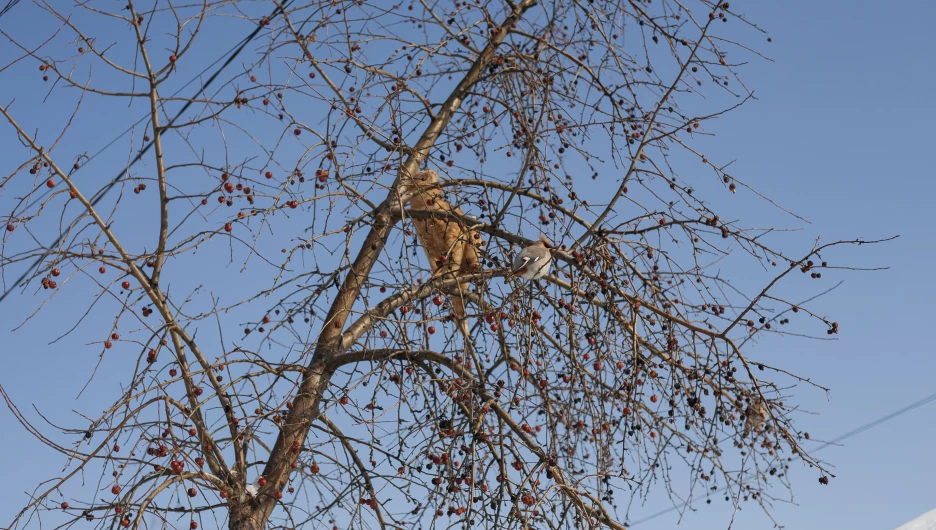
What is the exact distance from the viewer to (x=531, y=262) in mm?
4113

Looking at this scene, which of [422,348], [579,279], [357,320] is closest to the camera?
[579,279]

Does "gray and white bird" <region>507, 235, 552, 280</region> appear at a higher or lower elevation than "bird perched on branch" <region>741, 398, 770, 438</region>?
higher

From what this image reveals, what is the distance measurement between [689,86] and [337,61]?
184 cm

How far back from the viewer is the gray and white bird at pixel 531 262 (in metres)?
4.11

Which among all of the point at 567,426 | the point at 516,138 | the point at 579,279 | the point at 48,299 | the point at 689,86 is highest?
the point at 516,138

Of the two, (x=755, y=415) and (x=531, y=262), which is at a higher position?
(x=531, y=262)

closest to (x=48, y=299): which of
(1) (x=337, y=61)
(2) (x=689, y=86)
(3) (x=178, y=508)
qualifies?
(3) (x=178, y=508)

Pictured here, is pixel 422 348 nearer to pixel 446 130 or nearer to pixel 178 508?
pixel 178 508

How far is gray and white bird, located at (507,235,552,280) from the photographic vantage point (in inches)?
162

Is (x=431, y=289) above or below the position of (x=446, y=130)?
below

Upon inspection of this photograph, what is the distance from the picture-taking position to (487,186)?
4.73 m

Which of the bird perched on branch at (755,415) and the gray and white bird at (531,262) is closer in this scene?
the gray and white bird at (531,262)

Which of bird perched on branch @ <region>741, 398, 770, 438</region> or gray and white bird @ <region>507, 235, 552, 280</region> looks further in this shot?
bird perched on branch @ <region>741, 398, 770, 438</region>

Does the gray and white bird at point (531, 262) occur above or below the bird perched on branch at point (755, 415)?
above
